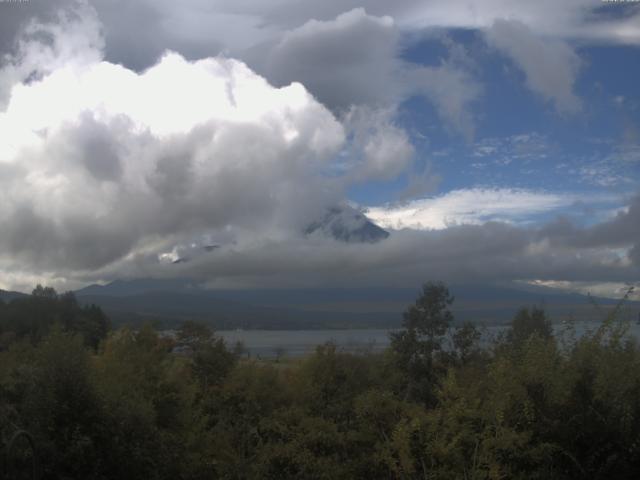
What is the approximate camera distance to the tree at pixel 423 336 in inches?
1654

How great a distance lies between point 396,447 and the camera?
1179 centimetres

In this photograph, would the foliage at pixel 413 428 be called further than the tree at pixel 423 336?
No

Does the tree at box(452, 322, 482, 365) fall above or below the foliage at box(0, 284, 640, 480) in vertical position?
below

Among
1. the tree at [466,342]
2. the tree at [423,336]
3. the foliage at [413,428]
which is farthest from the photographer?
the tree at [466,342]

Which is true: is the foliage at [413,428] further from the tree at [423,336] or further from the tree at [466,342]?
the tree at [466,342]

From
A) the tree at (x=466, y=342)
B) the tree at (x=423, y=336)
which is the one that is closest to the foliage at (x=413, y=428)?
the tree at (x=423, y=336)

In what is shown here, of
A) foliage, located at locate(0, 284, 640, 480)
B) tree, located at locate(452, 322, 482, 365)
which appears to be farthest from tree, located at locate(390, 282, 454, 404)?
foliage, located at locate(0, 284, 640, 480)

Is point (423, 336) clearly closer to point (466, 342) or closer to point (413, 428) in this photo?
point (466, 342)

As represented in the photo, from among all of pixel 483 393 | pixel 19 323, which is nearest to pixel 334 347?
pixel 483 393

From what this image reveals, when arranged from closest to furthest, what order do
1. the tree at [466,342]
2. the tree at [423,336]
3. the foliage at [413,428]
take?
the foliage at [413,428] < the tree at [423,336] < the tree at [466,342]

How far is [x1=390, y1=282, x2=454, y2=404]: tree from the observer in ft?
138

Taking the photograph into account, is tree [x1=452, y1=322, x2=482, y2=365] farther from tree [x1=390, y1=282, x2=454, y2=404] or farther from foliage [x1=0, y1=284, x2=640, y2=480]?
foliage [x1=0, y1=284, x2=640, y2=480]

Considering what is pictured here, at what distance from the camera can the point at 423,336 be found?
1747 inches

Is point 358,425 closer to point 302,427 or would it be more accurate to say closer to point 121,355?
point 302,427
